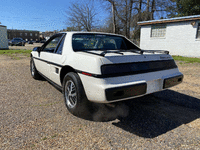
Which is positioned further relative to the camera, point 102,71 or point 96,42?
point 96,42

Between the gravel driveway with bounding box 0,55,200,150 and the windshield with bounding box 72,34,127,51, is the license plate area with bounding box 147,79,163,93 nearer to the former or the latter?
the gravel driveway with bounding box 0,55,200,150

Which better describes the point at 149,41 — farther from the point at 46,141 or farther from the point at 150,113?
the point at 46,141

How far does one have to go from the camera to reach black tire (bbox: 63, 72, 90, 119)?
8.04 ft

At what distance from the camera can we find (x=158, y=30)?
1473 cm

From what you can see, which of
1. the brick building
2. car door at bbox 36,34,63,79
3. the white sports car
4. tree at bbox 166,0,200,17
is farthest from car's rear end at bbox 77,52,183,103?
the brick building

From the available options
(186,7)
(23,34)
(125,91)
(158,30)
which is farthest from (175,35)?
(23,34)

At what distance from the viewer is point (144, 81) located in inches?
94.4

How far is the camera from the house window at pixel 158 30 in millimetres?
14365

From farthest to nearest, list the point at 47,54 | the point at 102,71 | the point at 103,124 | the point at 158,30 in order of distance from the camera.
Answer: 1. the point at 158,30
2. the point at 47,54
3. the point at 103,124
4. the point at 102,71

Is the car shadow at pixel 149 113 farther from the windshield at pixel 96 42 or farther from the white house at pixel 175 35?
the white house at pixel 175 35

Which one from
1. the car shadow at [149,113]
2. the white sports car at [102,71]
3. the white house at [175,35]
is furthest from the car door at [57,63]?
the white house at [175,35]

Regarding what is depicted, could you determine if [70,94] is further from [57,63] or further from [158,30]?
[158,30]

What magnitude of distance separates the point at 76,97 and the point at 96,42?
4.49 feet

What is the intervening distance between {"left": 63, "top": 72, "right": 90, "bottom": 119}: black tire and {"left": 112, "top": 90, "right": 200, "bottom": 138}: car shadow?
57 cm
